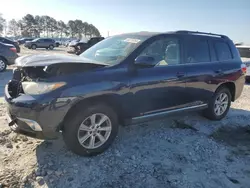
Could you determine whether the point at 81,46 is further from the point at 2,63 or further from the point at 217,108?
the point at 217,108

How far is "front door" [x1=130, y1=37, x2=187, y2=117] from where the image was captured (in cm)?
380

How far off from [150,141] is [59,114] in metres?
1.75

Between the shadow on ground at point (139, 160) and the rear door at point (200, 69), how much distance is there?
73 centimetres

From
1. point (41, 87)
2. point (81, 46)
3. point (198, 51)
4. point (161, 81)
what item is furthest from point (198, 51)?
point (81, 46)

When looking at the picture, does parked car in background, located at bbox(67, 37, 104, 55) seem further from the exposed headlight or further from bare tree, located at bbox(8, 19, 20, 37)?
bare tree, located at bbox(8, 19, 20, 37)

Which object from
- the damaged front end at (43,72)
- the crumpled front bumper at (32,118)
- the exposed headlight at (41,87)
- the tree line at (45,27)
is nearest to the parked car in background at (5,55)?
the damaged front end at (43,72)

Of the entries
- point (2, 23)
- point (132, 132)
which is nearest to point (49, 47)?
point (132, 132)

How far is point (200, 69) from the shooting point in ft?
15.4

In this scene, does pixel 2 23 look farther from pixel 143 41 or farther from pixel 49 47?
pixel 143 41

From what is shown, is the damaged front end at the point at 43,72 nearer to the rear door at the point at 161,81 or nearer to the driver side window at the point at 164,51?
the rear door at the point at 161,81

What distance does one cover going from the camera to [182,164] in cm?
355

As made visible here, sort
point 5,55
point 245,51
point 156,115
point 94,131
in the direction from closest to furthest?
point 94,131 → point 156,115 → point 5,55 → point 245,51

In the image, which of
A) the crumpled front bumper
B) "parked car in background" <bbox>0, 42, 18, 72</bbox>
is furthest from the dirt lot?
"parked car in background" <bbox>0, 42, 18, 72</bbox>

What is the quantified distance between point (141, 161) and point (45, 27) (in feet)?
274
